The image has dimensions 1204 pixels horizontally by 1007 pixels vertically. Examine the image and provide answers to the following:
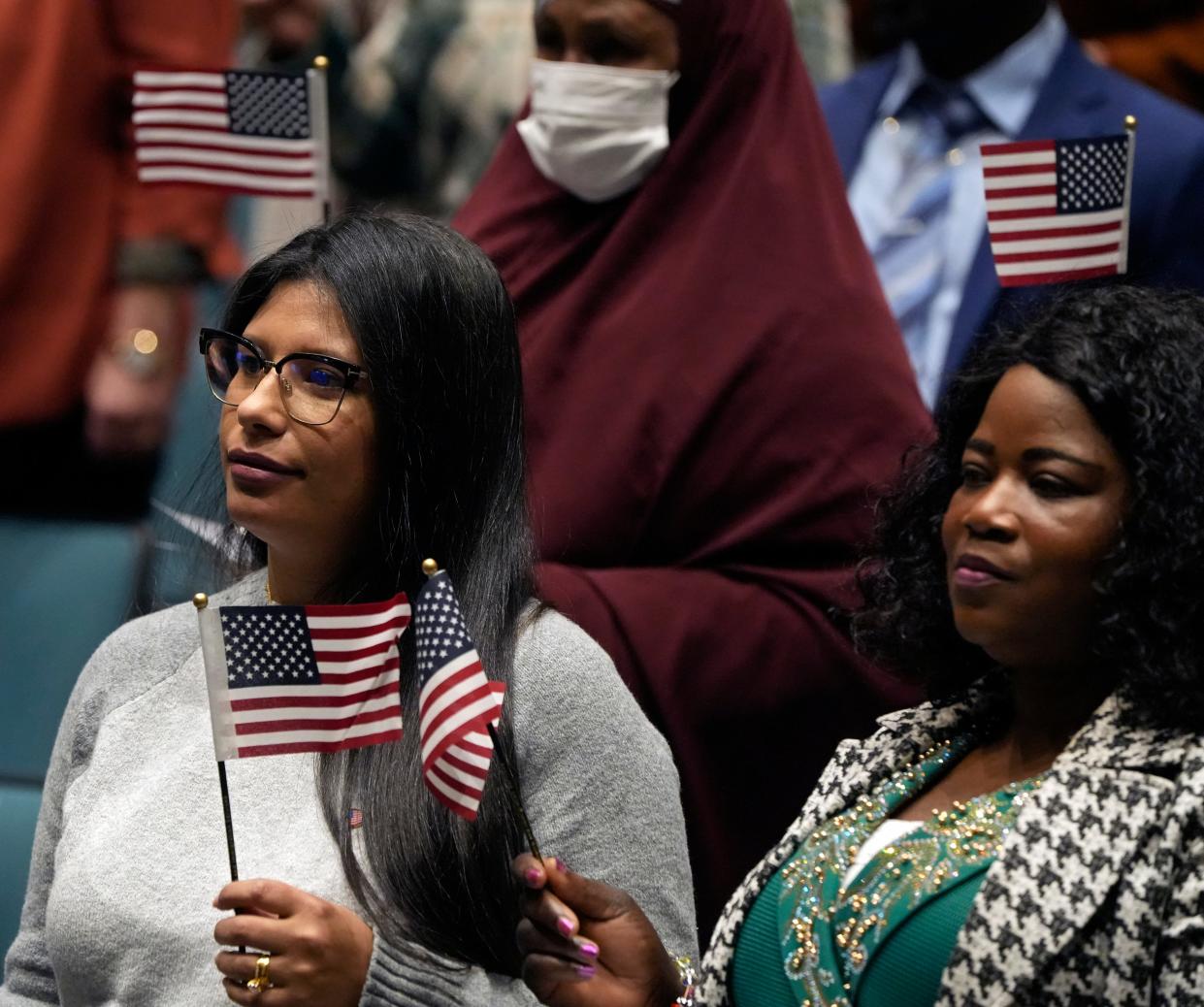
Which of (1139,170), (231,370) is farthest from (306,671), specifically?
(1139,170)

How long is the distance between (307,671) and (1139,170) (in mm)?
2384

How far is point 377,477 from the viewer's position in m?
2.95

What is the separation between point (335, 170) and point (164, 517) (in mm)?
1998

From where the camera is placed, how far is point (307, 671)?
2.73 m

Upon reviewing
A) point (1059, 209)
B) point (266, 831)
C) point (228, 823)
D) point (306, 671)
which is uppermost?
point (1059, 209)

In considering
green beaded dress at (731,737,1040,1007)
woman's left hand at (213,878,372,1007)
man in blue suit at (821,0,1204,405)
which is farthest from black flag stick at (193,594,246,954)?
man in blue suit at (821,0,1204,405)

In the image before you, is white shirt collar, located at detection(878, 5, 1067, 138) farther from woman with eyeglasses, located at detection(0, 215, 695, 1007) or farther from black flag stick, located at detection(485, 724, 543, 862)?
black flag stick, located at detection(485, 724, 543, 862)

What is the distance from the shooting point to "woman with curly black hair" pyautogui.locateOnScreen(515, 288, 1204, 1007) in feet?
7.55

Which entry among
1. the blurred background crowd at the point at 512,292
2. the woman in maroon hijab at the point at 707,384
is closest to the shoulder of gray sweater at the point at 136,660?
the blurred background crowd at the point at 512,292

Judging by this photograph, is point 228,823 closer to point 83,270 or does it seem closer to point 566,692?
point 566,692

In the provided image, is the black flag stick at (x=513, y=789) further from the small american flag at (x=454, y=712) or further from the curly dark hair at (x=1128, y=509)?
the curly dark hair at (x=1128, y=509)

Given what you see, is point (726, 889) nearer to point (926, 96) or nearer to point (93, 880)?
point (93, 880)

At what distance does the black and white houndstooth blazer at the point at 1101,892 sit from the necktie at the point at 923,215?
2.31 m

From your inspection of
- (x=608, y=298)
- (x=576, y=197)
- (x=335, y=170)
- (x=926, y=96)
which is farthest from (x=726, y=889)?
(x=335, y=170)
